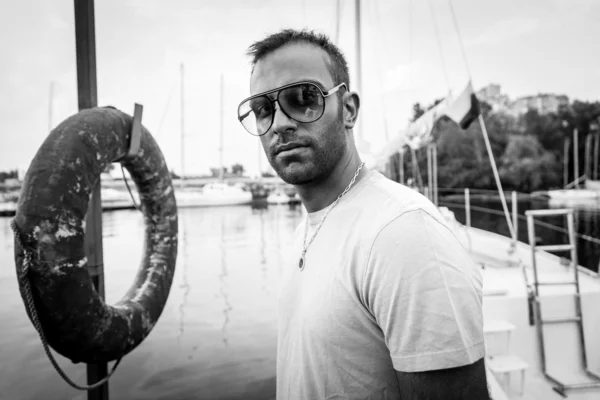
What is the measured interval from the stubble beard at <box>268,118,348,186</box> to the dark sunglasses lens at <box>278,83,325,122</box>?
5 cm

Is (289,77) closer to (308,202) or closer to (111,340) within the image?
(308,202)

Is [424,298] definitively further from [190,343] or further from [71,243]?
[190,343]

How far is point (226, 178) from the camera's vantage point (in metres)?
42.7

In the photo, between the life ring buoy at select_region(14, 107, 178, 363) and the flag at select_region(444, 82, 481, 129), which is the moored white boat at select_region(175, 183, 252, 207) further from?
the life ring buoy at select_region(14, 107, 178, 363)

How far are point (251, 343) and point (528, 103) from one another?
80.6m

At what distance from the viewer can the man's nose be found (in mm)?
1084

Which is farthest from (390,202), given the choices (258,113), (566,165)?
(566,165)

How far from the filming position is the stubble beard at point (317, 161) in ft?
3.48

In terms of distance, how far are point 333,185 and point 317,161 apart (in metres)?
0.08

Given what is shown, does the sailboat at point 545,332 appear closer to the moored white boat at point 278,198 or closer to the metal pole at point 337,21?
the metal pole at point 337,21

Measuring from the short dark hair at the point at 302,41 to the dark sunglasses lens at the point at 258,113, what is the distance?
0.40ft

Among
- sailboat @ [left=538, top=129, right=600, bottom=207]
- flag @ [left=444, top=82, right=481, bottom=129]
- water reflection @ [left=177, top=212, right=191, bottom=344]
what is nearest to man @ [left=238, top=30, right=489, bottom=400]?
flag @ [left=444, top=82, right=481, bottom=129]

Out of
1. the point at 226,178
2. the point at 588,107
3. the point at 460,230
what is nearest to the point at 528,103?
the point at 588,107

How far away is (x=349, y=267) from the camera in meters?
0.86
